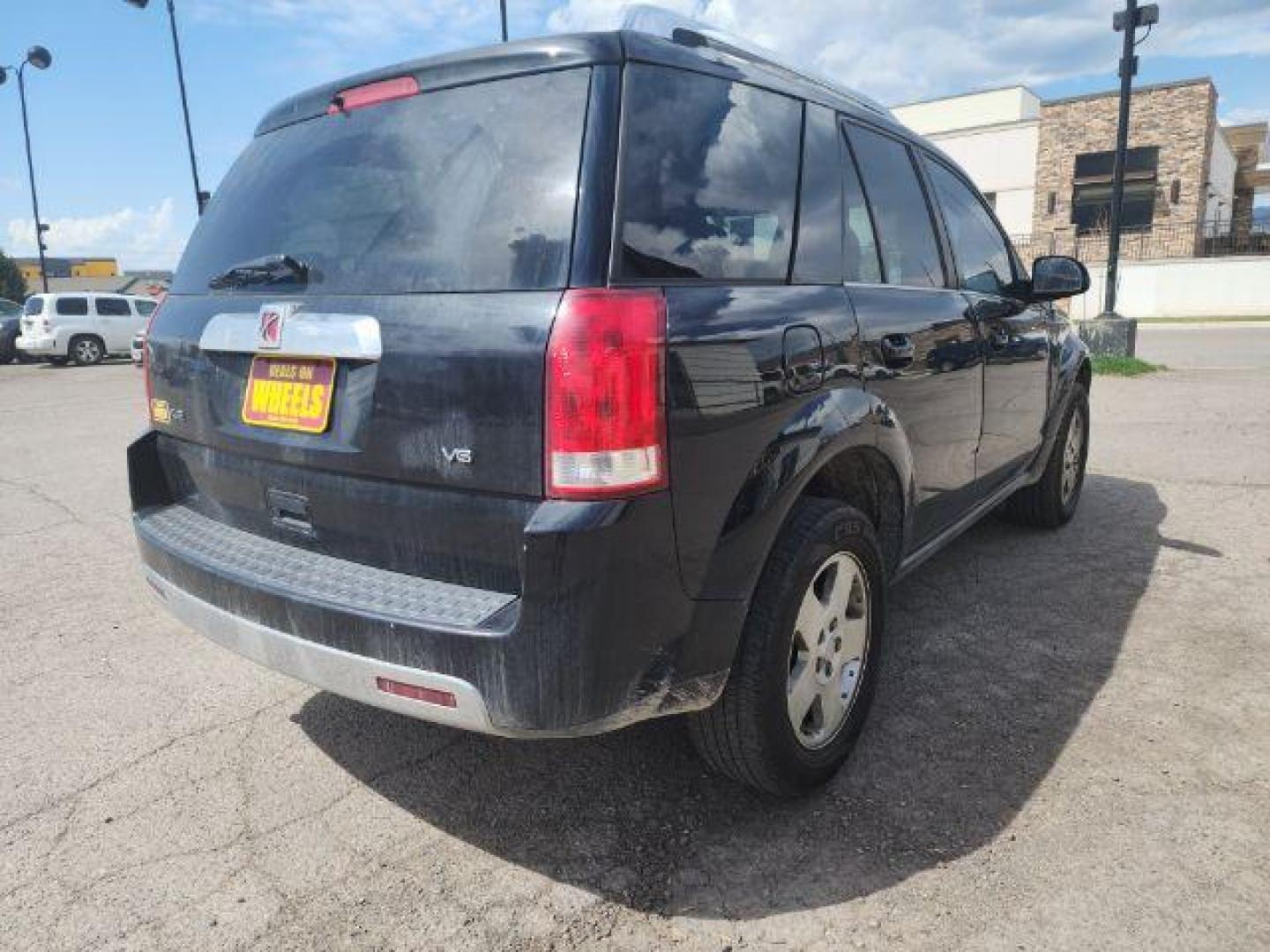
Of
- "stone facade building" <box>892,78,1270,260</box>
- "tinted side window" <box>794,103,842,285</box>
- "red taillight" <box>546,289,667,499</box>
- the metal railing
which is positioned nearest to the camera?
"red taillight" <box>546,289,667,499</box>

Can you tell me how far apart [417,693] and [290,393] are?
82 cm

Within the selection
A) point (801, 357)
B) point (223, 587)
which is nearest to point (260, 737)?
point (223, 587)

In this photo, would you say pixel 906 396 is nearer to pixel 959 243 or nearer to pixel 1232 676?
pixel 959 243

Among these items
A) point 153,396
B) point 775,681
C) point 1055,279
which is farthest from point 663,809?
point 1055,279

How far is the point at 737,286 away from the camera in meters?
2.20

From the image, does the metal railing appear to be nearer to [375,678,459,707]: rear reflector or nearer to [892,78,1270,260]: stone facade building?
[892,78,1270,260]: stone facade building

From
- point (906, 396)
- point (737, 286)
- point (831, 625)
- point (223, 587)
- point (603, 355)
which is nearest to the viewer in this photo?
point (603, 355)

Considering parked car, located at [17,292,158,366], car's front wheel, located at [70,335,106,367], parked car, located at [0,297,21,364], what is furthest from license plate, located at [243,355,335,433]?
parked car, located at [0,297,21,364]

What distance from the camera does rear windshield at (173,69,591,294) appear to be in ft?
6.45

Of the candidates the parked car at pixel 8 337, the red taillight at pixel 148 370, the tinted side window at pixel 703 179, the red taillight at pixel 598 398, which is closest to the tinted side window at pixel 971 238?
the tinted side window at pixel 703 179

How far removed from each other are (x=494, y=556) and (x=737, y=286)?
86cm

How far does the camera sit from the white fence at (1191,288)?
2889cm

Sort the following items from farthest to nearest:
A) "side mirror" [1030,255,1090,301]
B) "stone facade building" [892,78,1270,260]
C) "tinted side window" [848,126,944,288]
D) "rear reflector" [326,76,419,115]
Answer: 1. "stone facade building" [892,78,1270,260]
2. "side mirror" [1030,255,1090,301]
3. "tinted side window" [848,126,944,288]
4. "rear reflector" [326,76,419,115]

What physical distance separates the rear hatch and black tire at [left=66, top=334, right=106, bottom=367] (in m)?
22.6
